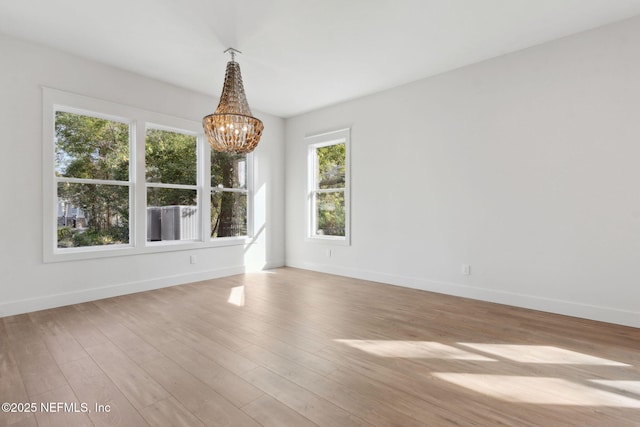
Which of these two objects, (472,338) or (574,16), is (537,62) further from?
(472,338)

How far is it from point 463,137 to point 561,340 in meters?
2.43

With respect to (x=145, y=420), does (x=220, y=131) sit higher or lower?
higher

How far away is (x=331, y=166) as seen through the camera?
550 cm

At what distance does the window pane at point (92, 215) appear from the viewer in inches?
144

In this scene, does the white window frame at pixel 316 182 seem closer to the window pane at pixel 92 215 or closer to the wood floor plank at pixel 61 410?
the window pane at pixel 92 215

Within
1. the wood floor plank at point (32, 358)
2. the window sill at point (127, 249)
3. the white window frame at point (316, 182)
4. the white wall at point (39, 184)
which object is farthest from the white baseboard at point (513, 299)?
the wood floor plank at point (32, 358)

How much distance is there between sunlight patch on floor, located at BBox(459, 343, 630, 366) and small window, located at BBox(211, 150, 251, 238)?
3.96 meters

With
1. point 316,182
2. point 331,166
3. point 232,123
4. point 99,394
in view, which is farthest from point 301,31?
point 99,394

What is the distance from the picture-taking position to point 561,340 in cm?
259

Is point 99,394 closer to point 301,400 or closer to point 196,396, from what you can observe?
point 196,396

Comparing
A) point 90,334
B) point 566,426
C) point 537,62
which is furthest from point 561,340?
point 90,334

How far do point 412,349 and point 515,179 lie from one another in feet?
7.75

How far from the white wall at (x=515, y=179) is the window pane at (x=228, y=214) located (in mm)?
1995

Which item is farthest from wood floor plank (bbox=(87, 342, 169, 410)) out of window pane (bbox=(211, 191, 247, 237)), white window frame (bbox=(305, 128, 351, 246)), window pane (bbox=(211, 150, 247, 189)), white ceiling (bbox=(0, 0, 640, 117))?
white window frame (bbox=(305, 128, 351, 246))
